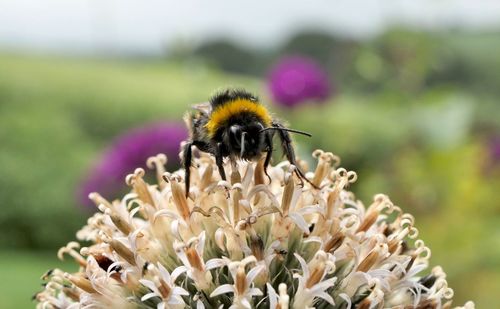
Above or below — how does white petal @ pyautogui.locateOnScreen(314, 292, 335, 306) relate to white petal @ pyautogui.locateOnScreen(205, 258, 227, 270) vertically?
below

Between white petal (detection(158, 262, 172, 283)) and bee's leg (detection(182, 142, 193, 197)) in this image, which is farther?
bee's leg (detection(182, 142, 193, 197))

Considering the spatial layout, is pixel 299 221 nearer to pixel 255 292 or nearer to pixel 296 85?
pixel 255 292

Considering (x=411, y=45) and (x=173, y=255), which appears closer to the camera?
(x=173, y=255)

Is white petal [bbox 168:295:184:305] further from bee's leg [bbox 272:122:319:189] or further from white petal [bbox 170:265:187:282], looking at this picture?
bee's leg [bbox 272:122:319:189]

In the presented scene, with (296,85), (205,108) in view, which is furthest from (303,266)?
(296,85)

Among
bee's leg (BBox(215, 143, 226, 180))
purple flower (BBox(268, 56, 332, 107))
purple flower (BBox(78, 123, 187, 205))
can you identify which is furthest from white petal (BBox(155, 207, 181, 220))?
purple flower (BBox(268, 56, 332, 107))

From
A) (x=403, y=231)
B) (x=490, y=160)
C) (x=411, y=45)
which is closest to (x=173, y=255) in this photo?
(x=403, y=231)

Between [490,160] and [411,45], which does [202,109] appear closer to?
[411,45]
